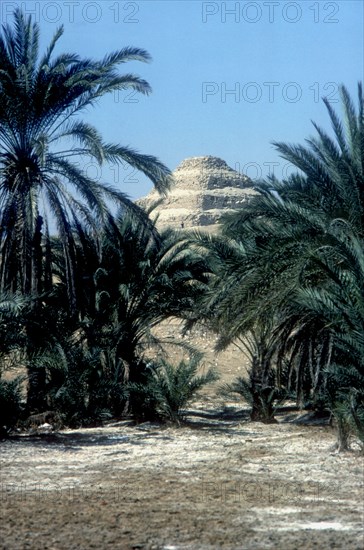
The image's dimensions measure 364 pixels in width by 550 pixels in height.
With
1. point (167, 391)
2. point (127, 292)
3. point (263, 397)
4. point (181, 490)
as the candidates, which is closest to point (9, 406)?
point (167, 391)

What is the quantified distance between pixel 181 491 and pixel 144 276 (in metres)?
8.66

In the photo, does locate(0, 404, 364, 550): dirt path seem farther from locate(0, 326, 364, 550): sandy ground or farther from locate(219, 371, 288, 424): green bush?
locate(219, 371, 288, 424): green bush

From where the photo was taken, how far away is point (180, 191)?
10900cm

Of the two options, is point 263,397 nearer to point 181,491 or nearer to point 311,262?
point 311,262

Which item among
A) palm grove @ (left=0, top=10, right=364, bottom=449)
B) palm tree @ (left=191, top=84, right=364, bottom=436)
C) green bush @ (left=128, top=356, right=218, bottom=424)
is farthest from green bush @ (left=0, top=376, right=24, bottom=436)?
palm tree @ (left=191, top=84, right=364, bottom=436)

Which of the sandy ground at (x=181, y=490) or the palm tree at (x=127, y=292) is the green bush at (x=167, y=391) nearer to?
the palm tree at (x=127, y=292)

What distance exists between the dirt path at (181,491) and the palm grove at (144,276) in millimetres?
1039

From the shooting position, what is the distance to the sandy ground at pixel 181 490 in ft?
25.3

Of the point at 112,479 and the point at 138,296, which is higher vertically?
the point at 138,296

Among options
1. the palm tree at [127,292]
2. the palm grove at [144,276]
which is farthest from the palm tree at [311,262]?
the palm tree at [127,292]

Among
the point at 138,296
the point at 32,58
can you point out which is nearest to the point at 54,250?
the point at 138,296

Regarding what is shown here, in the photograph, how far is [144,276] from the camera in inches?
719

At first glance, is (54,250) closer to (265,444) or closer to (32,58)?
(32,58)

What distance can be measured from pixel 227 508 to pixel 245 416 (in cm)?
1026
